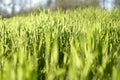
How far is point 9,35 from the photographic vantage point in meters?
1.76

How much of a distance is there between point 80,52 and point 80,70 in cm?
24

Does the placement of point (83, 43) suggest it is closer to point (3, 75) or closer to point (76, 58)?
point (76, 58)

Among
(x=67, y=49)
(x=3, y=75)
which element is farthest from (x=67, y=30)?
(x=3, y=75)

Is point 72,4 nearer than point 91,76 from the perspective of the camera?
No

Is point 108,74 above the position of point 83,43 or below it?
below

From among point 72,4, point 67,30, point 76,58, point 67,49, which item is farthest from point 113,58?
point 72,4

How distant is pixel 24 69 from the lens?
78 cm

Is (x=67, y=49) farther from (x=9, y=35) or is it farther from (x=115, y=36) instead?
(x=9, y=35)

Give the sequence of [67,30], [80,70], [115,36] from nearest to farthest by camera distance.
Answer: [80,70] → [115,36] → [67,30]

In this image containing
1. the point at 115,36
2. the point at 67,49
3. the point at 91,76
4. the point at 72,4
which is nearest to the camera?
the point at 91,76

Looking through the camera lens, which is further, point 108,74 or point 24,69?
point 108,74

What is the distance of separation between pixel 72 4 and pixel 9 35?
42.7 ft

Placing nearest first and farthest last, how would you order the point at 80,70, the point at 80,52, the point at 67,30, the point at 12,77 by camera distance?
the point at 12,77
the point at 80,70
the point at 80,52
the point at 67,30

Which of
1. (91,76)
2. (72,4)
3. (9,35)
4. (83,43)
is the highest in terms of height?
(72,4)
